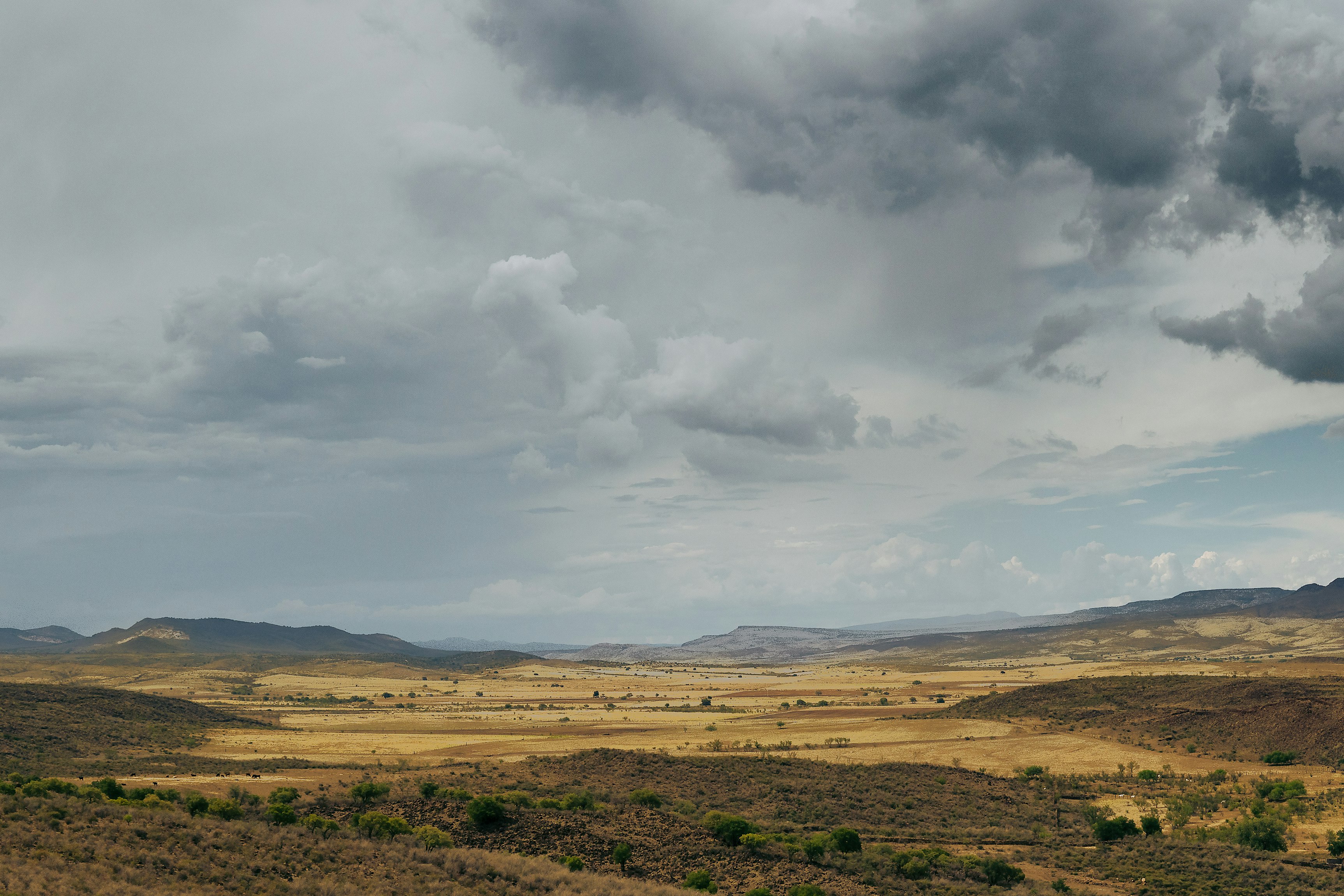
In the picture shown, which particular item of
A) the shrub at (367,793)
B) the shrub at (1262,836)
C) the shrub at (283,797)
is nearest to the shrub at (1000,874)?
the shrub at (1262,836)

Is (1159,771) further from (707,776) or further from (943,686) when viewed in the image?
(943,686)

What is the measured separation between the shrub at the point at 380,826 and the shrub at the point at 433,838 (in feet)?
1.88

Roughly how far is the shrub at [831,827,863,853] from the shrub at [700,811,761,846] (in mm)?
3588

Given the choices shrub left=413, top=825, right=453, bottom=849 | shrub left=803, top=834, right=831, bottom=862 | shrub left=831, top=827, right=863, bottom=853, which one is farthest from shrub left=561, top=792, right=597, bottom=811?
shrub left=831, top=827, right=863, bottom=853

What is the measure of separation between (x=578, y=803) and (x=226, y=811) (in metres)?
15.6

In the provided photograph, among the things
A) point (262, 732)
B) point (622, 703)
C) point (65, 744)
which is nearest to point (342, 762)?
point (65, 744)

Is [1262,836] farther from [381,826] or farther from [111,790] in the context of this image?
[111,790]

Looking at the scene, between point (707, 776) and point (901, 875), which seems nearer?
point (901, 875)

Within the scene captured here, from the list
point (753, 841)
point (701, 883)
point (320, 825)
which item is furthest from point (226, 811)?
point (753, 841)

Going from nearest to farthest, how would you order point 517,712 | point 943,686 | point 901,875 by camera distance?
point 901,875, point 517,712, point 943,686

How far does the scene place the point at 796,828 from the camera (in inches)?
1778

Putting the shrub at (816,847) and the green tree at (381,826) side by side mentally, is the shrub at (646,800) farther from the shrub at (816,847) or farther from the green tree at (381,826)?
the green tree at (381,826)

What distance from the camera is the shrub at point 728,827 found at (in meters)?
37.6

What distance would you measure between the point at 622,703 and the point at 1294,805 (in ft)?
376
